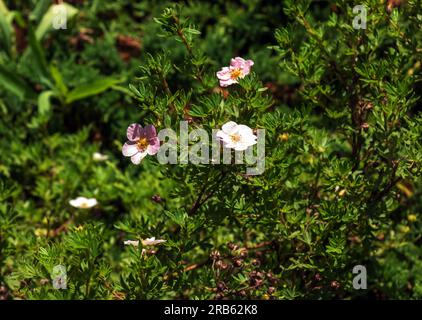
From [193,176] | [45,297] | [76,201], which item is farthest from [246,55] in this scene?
[45,297]

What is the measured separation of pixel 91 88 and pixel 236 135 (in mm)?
1965

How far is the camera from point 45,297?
1980 mm

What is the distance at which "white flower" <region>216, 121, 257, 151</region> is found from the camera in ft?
6.14

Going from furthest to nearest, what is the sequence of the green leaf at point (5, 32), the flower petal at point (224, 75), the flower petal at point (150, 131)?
the green leaf at point (5, 32) → the flower petal at point (224, 75) → the flower petal at point (150, 131)

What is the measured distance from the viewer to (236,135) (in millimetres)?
1908

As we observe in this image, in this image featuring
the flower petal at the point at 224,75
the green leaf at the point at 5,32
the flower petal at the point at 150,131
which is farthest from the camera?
the green leaf at the point at 5,32

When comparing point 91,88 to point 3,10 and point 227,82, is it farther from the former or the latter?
point 227,82

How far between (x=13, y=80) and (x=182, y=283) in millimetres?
2078

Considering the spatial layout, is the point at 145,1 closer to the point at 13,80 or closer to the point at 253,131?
the point at 13,80

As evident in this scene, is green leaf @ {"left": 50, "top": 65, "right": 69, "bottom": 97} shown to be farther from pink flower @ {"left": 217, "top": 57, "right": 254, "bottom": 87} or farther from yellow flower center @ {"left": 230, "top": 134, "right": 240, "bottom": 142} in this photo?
yellow flower center @ {"left": 230, "top": 134, "right": 240, "bottom": 142}

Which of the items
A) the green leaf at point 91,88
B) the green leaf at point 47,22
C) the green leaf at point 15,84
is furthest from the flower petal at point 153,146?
the green leaf at point 47,22

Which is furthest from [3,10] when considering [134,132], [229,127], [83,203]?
[229,127]

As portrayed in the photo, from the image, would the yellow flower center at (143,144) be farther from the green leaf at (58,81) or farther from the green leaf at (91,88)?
the green leaf at (58,81)

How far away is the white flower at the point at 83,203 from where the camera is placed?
3039mm
